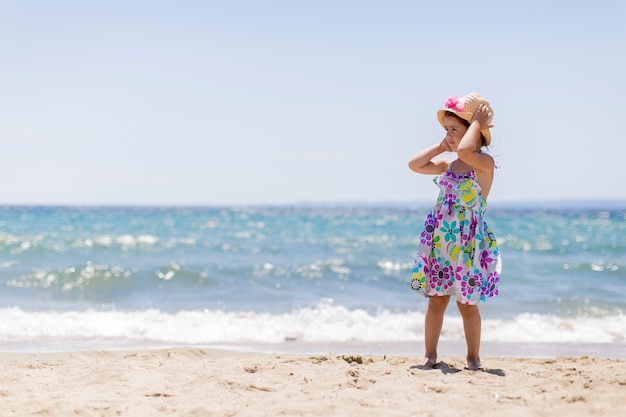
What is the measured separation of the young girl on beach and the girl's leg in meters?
0.02

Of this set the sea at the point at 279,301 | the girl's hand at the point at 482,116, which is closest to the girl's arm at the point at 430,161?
the girl's hand at the point at 482,116

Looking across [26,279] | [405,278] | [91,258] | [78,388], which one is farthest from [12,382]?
[91,258]

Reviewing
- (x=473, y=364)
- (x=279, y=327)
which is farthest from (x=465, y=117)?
(x=279, y=327)

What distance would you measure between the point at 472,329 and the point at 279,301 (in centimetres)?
530

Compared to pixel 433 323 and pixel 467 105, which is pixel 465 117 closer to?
pixel 467 105

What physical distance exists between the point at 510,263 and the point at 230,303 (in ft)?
22.9

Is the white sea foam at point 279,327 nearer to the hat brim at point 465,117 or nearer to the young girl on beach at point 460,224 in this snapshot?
the young girl on beach at point 460,224

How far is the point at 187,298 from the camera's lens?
985 cm

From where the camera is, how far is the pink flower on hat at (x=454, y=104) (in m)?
4.26

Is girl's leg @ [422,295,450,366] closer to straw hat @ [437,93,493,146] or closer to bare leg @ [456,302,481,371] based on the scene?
bare leg @ [456,302,481,371]

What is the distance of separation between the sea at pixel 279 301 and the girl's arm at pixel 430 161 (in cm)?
219

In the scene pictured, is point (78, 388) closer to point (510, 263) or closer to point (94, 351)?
point (94, 351)

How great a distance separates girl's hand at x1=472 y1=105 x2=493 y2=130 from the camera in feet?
14.0

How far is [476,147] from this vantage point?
4.27 metres
